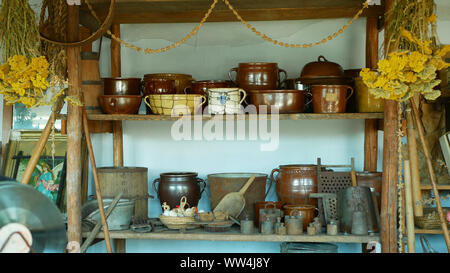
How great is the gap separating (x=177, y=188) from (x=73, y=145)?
715 millimetres

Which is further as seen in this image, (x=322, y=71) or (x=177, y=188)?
(x=177, y=188)

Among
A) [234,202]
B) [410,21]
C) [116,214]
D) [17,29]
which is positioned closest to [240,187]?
[234,202]

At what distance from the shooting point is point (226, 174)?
12.2ft

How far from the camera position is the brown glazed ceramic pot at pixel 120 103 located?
3334 millimetres

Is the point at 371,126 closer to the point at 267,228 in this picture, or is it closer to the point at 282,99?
the point at 282,99

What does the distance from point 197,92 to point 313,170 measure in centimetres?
89

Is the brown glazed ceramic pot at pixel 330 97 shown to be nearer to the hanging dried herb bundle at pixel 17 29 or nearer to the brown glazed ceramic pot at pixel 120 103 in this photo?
the brown glazed ceramic pot at pixel 120 103

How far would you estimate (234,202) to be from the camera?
343 centimetres

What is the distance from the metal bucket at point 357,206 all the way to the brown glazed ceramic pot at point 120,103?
1408 mm

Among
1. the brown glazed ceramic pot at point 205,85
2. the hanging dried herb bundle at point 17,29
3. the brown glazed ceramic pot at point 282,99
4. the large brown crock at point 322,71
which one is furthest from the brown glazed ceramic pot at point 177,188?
the hanging dried herb bundle at point 17,29

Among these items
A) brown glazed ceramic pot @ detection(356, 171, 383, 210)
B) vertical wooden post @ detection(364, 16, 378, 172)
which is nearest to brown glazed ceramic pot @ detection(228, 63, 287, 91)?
vertical wooden post @ detection(364, 16, 378, 172)

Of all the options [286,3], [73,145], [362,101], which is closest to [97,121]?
[73,145]

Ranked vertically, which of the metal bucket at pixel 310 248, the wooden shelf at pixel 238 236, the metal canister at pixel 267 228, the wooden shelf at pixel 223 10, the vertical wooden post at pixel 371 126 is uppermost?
the wooden shelf at pixel 223 10

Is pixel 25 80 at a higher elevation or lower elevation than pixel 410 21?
lower
